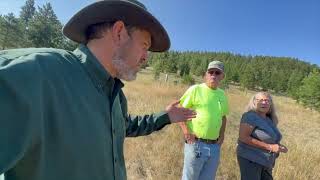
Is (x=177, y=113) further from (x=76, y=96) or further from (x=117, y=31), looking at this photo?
(x=76, y=96)

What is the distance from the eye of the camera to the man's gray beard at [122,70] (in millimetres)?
1577

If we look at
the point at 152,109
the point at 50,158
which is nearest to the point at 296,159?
the point at 152,109

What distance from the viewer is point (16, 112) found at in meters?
0.98

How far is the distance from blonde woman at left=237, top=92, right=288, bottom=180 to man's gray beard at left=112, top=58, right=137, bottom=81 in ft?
10.0

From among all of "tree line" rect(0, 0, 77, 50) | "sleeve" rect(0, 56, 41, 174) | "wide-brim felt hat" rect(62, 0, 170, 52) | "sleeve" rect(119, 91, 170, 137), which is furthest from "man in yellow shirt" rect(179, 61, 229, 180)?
"tree line" rect(0, 0, 77, 50)

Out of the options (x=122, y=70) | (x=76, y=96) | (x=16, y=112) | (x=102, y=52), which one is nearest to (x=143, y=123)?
(x=122, y=70)

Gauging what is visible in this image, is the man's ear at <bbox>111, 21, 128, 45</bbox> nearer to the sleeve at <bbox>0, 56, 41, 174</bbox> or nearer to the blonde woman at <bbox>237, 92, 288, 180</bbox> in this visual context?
the sleeve at <bbox>0, 56, 41, 174</bbox>

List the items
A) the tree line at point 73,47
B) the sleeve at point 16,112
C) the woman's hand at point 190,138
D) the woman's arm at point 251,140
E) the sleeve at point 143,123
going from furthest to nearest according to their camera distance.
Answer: the tree line at point 73,47, the woman's hand at point 190,138, the woman's arm at point 251,140, the sleeve at point 143,123, the sleeve at point 16,112

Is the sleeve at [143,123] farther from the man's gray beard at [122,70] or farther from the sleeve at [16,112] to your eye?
the sleeve at [16,112]

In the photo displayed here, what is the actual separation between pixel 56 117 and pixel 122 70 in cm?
54

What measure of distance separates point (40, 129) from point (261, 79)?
89.1 m

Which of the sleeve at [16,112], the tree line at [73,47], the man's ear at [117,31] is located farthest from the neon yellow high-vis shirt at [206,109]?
the tree line at [73,47]

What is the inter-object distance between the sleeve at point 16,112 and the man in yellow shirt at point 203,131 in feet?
12.4

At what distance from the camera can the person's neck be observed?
1524 millimetres
